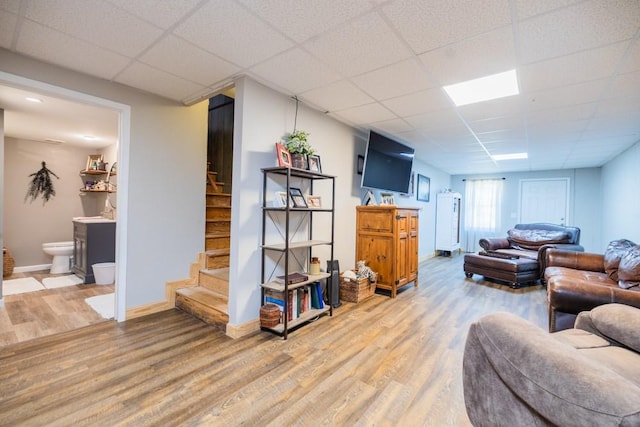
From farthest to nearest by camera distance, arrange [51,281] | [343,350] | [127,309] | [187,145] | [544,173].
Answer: [544,173] → [51,281] → [187,145] → [127,309] → [343,350]

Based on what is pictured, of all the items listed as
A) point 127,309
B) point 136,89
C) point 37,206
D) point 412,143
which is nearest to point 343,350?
point 127,309

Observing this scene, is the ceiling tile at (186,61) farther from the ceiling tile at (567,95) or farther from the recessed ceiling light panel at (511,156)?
the recessed ceiling light panel at (511,156)

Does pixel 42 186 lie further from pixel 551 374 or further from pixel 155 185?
pixel 551 374

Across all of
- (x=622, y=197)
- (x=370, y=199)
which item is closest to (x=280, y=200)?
(x=370, y=199)

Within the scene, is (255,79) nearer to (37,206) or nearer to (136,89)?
(136,89)

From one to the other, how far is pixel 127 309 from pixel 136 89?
2154 mm

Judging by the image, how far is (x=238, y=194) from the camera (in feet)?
8.26

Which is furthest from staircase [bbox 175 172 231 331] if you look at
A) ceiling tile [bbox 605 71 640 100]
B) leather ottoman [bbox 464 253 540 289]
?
leather ottoman [bbox 464 253 540 289]

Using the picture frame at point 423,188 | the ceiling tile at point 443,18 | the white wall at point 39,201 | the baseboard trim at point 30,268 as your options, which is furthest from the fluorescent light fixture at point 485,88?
the baseboard trim at point 30,268

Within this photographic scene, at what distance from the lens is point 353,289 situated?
3.51 meters

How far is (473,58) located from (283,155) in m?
1.69

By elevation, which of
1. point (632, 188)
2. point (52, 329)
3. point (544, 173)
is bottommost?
point (52, 329)

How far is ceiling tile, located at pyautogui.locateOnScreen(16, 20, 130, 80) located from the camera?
192 cm

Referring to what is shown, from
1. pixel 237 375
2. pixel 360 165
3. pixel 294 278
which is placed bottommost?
pixel 237 375
